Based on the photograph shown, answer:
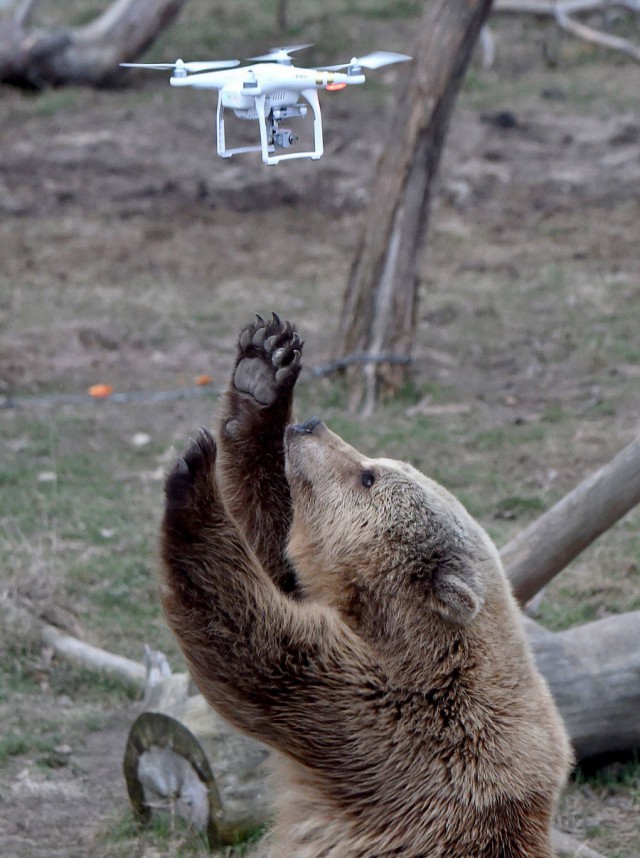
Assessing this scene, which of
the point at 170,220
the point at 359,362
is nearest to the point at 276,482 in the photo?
A: the point at 359,362

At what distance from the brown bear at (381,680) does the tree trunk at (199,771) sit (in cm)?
65

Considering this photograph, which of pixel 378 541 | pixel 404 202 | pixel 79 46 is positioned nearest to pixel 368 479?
pixel 378 541

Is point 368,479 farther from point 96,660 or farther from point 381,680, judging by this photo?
point 96,660

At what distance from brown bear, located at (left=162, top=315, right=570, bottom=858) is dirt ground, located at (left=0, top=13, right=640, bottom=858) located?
1275 millimetres

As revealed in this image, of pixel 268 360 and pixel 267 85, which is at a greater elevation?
pixel 267 85

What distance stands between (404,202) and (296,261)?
12.6 ft

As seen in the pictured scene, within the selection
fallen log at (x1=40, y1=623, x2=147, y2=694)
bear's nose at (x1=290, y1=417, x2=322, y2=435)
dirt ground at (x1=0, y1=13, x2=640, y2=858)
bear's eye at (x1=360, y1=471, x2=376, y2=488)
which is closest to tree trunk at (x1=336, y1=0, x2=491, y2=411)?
dirt ground at (x1=0, y1=13, x2=640, y2=858)

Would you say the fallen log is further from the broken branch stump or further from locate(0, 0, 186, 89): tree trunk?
locate(0, 0, 186, 89): tree trunk

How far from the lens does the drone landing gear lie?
8.07 ft

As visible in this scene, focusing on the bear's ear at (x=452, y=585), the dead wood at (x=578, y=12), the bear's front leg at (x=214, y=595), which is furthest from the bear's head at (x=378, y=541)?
the dead wood at (x=578, y=12)

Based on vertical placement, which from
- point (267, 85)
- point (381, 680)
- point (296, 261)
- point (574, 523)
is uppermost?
point (267, 85)

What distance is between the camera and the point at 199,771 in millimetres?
4289

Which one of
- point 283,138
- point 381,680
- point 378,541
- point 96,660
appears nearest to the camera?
point 283,138

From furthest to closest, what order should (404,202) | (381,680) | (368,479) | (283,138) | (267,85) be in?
(404,202), (368,479), (381,680), (283,138), (267,85)
